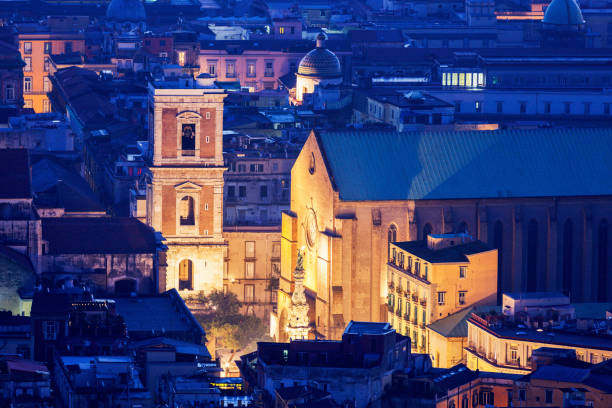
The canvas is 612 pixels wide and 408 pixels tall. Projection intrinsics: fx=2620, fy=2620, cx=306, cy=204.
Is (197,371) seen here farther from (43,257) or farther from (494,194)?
(494,194)

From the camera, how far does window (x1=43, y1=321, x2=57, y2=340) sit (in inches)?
6358

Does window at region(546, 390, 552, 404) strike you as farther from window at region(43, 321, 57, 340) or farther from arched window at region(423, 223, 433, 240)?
arched window at region(423, 223, 433, 240)

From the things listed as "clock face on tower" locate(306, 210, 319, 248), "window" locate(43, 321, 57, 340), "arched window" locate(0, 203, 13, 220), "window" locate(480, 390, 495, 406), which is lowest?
"window" locate(480, 390, 495, 406)

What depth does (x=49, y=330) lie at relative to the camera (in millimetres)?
161750

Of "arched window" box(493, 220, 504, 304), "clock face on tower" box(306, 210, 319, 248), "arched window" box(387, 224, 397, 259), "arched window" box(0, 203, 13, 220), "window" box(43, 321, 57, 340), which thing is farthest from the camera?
"clock face on tower" box(306, 210, 319, 248)

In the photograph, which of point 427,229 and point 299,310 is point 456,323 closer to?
point 299,310

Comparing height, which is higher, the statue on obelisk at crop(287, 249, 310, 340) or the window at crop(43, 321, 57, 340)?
the window at crop(43, 321, 57, 340)

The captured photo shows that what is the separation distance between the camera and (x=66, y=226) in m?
190

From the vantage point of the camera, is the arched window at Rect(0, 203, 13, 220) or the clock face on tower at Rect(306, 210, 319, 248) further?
the clock face on tower at Rect(306, 210, 319, 248)

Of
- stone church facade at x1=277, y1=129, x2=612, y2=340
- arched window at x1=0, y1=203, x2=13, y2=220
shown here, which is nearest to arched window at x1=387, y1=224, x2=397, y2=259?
stone church facade at x1=277, y1=129, x2=612, y2=340

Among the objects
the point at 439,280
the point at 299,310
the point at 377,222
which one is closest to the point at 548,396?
the point at 439,280

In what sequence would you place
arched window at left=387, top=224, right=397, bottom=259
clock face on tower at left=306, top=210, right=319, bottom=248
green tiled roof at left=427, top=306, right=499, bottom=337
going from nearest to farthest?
green tiled roof at left=427, top=306, right=499, bottom=337 → arched window at left=387, top=224, right=397, bottom=259 → clock face on tower at left=306, top=210, right=319, bottom=248

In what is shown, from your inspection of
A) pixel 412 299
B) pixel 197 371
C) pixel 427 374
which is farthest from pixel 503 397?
pixel 412 299

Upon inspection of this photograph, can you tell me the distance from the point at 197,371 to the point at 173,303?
29.8 metres
